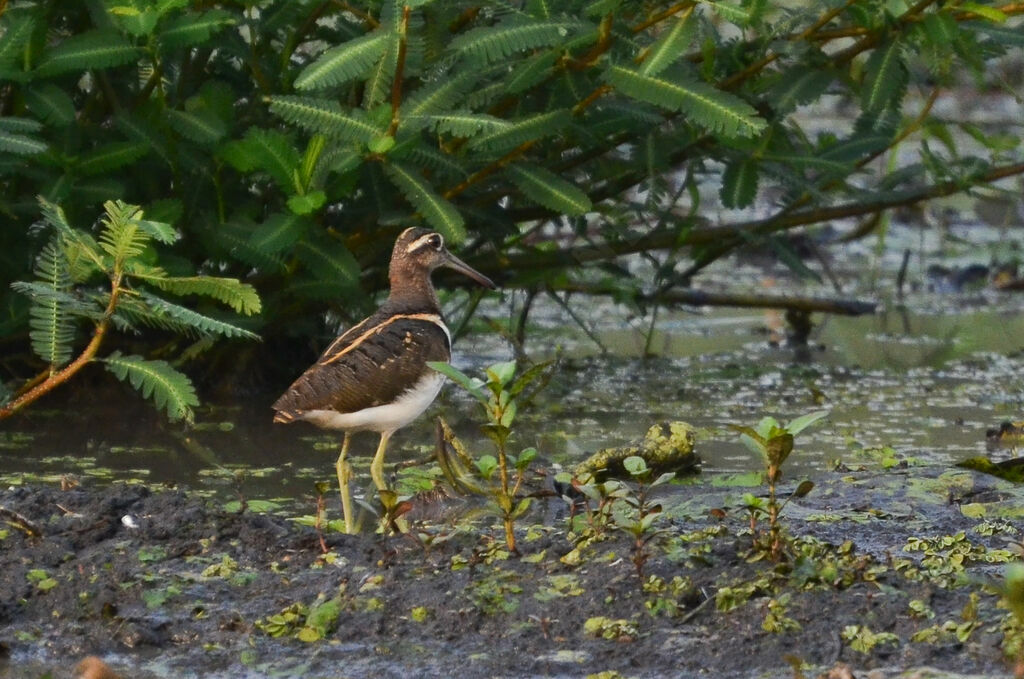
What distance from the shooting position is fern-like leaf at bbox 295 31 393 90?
18.1 ft

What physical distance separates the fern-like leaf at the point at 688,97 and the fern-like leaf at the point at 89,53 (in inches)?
66.9

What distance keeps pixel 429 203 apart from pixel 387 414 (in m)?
0.80

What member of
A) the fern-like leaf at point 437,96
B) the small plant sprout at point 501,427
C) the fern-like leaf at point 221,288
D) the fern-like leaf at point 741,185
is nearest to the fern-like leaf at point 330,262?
the fern-like leaf at point 437,96

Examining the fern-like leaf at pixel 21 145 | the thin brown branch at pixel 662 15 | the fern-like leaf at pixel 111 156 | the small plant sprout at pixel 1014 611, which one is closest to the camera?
the small plant sprout at pixel 1014 611

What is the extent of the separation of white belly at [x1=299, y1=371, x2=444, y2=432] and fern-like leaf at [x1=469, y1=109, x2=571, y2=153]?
834 millimetres

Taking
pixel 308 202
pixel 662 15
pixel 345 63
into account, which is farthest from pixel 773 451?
pixel 308 202

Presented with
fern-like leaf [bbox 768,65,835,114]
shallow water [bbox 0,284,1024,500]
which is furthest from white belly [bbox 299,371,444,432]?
fern-like leaf [bbox 768,65,835,114]

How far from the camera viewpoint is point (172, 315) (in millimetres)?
5020

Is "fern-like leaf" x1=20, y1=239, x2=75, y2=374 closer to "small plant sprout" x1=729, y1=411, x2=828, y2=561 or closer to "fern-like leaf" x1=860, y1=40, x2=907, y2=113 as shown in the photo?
"small plant sprout" x1=729, y1=411, x2=828, y2=561

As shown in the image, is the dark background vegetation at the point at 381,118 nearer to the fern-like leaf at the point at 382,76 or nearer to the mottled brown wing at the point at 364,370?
the fern-like leaf at the point at 382,76

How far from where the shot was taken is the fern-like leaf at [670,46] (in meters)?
5.52

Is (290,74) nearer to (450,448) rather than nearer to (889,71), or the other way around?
(450,448)

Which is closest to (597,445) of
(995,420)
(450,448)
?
(450,448)

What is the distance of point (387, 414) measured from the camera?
563cm
